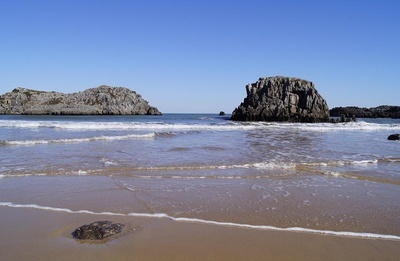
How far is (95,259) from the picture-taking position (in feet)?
12.8

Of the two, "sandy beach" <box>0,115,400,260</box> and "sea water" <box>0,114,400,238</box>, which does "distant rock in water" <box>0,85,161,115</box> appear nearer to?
"sea water" <box>0,114,400,238</box>

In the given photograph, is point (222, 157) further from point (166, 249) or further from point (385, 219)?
point (166, 249)

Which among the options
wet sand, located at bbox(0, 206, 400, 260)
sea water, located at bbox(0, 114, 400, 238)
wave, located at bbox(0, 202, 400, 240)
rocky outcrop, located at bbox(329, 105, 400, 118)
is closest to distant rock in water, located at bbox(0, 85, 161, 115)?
rocky outcrop, located at bbox(329, 105, 400, 118)

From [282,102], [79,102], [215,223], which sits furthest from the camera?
[79,102]

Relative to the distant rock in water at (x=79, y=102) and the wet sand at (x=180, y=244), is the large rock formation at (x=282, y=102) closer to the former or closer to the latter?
the distant rock in water at (x=79, y=102)

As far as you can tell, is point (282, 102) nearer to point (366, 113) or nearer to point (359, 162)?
point (366, 113)

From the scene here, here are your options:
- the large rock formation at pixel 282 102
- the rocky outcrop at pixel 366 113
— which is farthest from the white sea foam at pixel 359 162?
the rocky outcrop at pixel 366 113

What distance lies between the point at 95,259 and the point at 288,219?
3.26m

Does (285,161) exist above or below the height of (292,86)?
below

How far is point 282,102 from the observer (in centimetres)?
6750

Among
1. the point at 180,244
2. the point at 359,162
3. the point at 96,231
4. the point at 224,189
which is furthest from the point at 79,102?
the point at 180,244

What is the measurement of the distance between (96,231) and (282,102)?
66.2 metres

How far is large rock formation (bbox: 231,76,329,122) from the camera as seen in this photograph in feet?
201

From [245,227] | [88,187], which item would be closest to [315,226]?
[245,227]
